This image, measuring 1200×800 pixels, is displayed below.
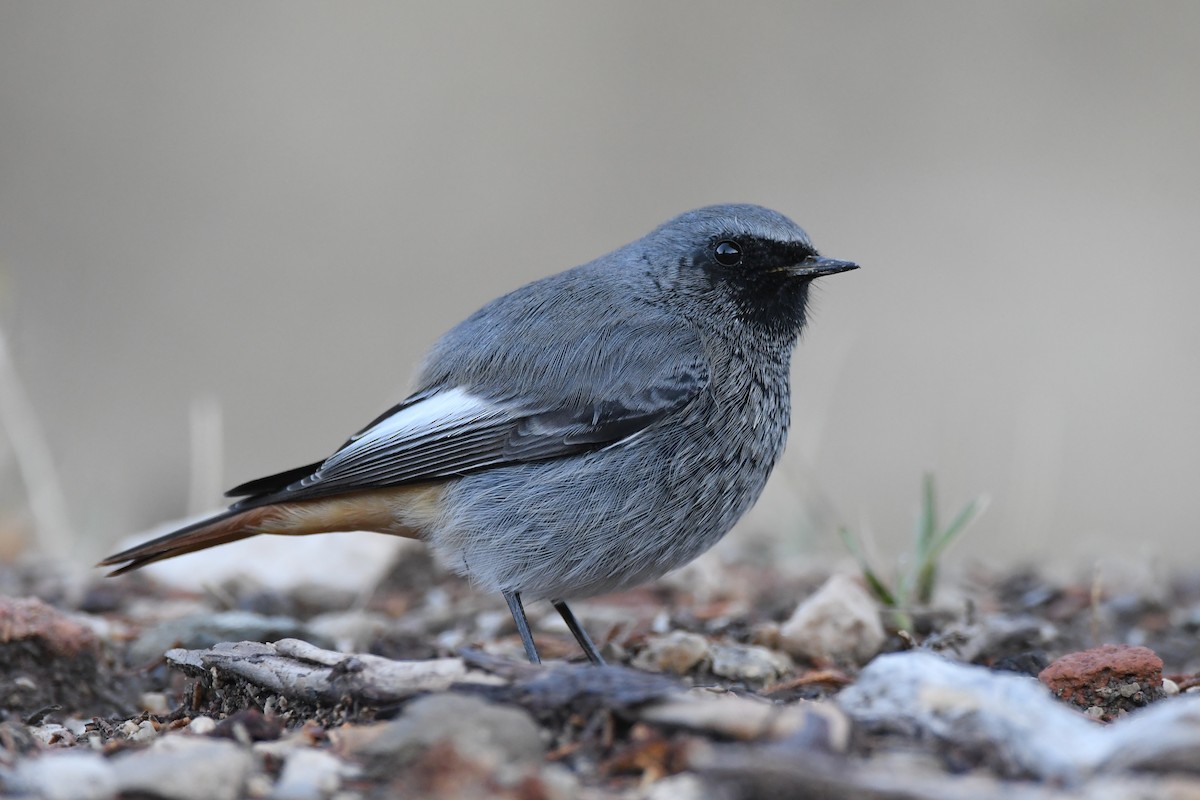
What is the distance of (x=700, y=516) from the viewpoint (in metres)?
4.38

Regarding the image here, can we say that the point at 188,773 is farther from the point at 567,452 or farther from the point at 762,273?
the point at 762,273

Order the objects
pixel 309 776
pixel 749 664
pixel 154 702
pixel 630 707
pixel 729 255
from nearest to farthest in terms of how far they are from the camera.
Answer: pixel 309 776
pixel 630 707
pixel 154 702
pixel 749 664
pixel 729 255

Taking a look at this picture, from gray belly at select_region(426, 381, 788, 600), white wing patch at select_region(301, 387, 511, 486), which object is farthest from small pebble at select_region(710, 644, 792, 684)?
white wing patch at select_region(301, 387, 511, 486)

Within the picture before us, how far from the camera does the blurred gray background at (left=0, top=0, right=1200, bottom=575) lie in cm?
976

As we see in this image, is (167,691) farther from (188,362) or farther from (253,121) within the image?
(253,121)

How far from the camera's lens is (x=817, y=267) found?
4.86 metres

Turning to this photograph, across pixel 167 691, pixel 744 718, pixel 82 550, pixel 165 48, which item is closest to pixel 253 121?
pixel 165 48

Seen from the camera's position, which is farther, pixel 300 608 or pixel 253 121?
pixel 253 121

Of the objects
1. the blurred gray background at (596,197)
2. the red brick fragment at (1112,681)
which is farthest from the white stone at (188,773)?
the blurred gray background at (596,197)

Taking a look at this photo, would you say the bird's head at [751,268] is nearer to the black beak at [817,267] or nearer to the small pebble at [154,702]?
the black beak at [817,267]

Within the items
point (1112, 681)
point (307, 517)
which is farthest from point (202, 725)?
point (1112, 681)

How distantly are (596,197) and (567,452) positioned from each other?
7.41m

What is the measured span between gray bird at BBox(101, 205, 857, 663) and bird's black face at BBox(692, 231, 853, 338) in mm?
14

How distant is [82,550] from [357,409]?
4.05 meters
